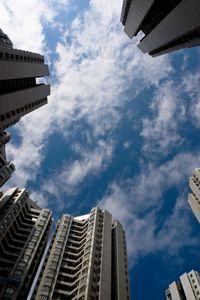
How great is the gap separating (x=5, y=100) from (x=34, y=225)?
179 ft

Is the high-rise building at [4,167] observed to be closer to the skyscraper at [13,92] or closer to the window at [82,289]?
the skyscraper at [13,92]

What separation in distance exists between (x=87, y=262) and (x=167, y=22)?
226ft

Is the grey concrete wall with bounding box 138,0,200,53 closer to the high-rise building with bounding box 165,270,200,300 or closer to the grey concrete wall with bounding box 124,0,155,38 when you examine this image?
the grey concrete wall with bounding box 124,0,155,38

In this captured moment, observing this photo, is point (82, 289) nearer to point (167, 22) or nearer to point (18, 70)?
point (18, 70)

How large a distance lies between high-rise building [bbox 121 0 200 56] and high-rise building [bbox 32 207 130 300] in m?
65.3

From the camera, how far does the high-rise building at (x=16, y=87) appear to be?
241 feet

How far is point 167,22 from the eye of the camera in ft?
216

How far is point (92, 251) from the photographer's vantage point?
90.9 m

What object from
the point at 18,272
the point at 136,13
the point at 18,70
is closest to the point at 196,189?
the point at 136,13

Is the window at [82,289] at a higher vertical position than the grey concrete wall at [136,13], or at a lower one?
lower

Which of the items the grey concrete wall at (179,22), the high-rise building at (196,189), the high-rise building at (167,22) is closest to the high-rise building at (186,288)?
the high-rise building at (196,189)

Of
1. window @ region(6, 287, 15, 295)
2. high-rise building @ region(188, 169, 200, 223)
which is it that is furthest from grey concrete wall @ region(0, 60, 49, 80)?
high-rise building @ region(188, 169, 200, 223)

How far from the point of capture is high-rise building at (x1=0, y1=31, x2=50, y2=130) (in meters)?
73.4

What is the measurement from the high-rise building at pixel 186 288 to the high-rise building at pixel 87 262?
2907 cm
